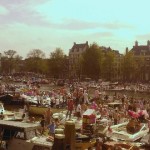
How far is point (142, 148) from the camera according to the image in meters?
20.0

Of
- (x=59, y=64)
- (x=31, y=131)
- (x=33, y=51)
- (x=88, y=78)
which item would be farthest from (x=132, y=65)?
(x=31, y=131)

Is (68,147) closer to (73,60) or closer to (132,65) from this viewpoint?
(132,65)

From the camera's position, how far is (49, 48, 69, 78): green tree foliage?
124 metres

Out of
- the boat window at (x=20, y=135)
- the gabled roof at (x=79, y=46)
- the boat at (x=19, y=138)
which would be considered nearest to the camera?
the boat at (x=19, y=138)

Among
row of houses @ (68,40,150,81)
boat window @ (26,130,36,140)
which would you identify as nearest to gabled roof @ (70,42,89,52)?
row of houses @ (68,40,150,81)

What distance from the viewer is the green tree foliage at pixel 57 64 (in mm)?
124312

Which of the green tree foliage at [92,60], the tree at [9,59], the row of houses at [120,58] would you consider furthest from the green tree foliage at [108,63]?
the tree at [9,59]

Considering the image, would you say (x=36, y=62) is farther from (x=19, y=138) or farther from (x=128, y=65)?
(x=19, y=138)

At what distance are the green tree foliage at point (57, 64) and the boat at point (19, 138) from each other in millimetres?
107460

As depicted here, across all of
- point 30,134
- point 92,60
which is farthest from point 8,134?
Answer: point 92,60

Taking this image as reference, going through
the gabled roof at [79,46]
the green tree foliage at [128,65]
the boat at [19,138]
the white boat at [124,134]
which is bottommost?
the white boat at [124,134]

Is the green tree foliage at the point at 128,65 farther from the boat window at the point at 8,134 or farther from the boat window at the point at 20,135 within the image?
the boat window at the point at 20,135

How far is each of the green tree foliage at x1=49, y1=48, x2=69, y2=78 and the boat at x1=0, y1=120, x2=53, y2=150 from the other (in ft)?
353

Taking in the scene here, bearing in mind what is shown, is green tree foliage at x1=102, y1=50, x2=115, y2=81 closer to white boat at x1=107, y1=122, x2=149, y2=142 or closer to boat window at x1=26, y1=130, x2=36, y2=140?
white boat at x1=107, y1=122, x2=149, y2=142
